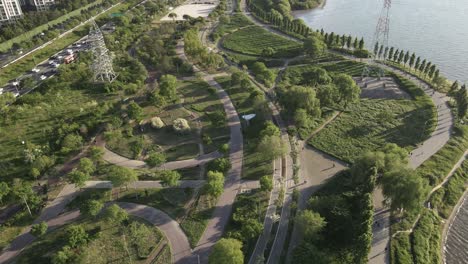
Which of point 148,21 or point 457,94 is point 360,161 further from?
point 148,21

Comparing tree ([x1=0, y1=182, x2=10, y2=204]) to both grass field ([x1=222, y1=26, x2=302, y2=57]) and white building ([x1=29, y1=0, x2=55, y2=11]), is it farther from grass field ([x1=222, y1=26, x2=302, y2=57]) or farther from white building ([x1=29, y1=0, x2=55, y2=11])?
white building ([x1=29, y1=0, x2=55, y2=11])

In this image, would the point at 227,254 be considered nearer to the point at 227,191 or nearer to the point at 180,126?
the point at 227,191

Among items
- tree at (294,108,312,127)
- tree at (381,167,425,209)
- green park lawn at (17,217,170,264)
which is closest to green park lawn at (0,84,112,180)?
green park lawn at (17,217,170,264)

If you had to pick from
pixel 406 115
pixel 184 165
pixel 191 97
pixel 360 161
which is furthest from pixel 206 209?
pixel 406 115

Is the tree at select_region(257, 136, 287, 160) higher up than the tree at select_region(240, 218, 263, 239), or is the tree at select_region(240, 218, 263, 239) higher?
the tree at select_region(257, 136, 287, 160)

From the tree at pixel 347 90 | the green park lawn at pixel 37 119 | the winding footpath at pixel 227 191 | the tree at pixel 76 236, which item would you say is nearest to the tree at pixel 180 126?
the winding footpath at pixel 227 191

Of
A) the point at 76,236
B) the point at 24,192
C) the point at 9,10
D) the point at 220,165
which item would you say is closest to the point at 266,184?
the point at 220,165
